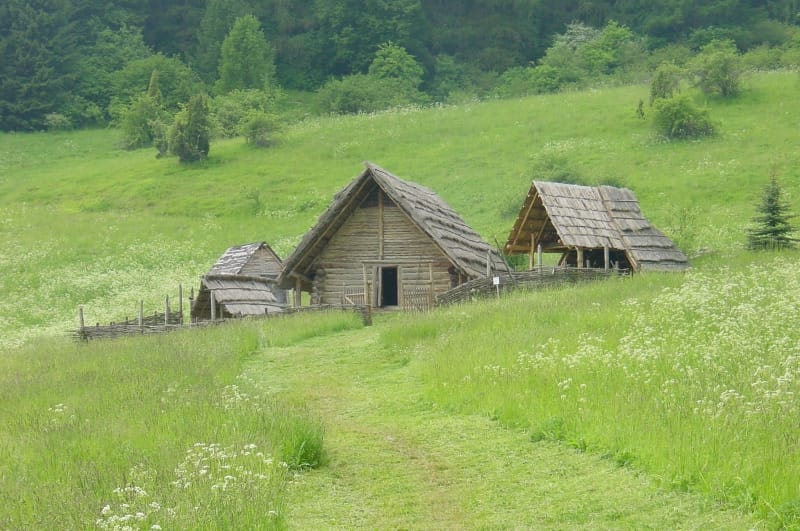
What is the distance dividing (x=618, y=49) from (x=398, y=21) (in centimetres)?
2647

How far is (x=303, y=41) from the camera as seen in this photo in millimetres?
111688

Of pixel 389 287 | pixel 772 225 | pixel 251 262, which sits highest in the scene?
pixel 772 225

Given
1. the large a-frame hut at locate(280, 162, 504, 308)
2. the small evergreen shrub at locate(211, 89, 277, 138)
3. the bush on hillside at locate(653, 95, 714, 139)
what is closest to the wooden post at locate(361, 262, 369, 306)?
the large a-frame hut at locate(280, 162, 504, 308)

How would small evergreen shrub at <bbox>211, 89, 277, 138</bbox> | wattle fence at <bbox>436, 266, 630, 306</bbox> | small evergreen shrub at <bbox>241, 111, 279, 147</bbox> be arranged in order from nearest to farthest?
1. wattle fence at <bbox>436, 266, 630, 306</bbox>
2. small evergreen shrub at <bbox>241, 111, 279, 147</bbox>
3. small evergreen shrub at <bbox>211, 89, 277, 138</bbox>

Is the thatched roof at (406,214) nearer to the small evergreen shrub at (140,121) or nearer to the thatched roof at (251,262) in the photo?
the thatched roof at (251,262)

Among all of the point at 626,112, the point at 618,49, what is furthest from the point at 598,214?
the point at 618,49

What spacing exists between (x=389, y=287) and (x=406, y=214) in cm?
585

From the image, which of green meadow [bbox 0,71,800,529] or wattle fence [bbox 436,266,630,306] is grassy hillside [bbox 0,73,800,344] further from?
wattle fence [bbox 436,266,630,306]

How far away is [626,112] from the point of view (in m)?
62.5

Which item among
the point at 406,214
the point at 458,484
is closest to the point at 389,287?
the point at 406,214

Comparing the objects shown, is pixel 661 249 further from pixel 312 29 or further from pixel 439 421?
pixel 312 29

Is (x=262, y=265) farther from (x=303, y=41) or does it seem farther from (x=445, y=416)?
(x=303, y=41)

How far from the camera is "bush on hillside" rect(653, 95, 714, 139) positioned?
54594 millimetres

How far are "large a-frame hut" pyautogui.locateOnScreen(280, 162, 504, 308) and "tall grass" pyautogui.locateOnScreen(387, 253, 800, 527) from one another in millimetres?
10694
